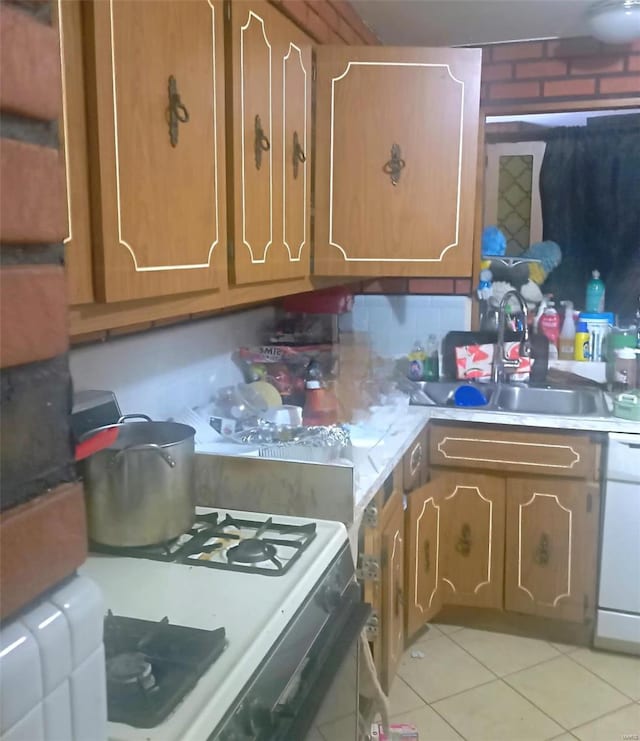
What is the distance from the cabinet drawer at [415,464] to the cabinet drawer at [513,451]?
0.23 feet

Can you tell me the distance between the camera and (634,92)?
9.01 ft

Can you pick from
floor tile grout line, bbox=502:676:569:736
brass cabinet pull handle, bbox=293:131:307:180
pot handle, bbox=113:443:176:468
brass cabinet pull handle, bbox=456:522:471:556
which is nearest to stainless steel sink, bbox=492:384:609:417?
brass cabinet pull handle, bbox=456:522:471:556

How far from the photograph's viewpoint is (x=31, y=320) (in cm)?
51

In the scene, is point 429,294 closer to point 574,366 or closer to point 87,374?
point 574,366

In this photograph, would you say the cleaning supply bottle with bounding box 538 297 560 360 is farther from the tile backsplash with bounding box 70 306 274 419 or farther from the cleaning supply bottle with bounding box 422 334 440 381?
the tile backsplash with bounding box 70 306 274 419

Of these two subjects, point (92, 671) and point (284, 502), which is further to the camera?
point (284, 502)

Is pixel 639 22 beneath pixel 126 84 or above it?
above

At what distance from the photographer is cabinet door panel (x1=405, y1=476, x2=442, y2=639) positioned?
2311mm

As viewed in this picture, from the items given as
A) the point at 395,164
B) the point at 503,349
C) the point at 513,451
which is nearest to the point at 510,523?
the point at 513,451

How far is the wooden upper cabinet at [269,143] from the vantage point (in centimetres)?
155

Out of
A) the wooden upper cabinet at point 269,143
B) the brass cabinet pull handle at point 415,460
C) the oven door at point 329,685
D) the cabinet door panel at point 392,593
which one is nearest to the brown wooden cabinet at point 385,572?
the cabinet door panel at point 392,593

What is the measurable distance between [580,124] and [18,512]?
11.5ft

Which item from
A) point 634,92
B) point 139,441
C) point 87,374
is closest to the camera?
point 139,441

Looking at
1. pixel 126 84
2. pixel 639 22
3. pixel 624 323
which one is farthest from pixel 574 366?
pixel 126 84
